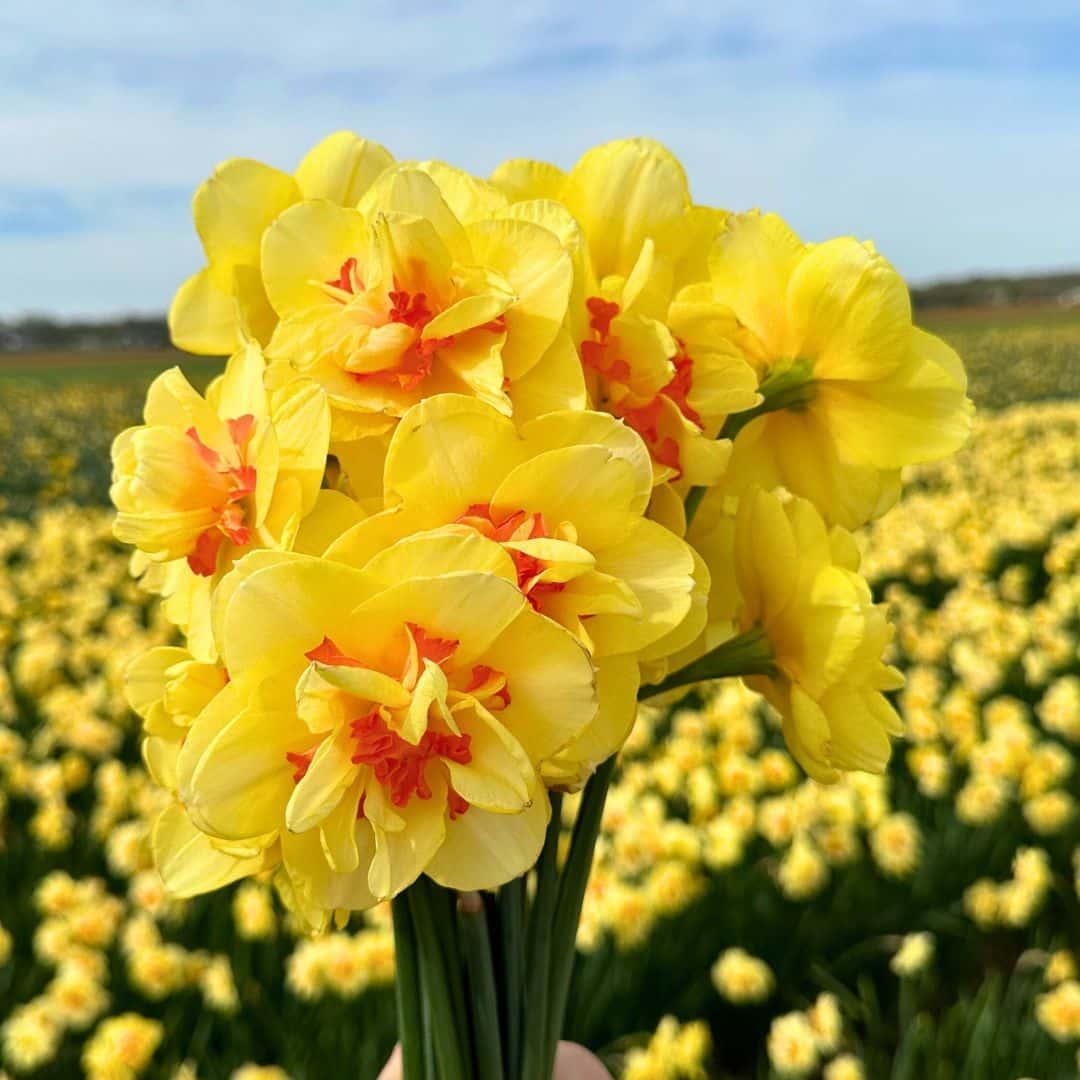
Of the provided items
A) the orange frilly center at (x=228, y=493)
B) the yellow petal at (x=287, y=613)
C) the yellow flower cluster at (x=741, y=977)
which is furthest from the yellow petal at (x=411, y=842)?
the yellow flower cluster at (x=741, y=977)

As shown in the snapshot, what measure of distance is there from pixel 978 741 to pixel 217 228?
9.09ft

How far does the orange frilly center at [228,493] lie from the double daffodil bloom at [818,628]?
0.39 m

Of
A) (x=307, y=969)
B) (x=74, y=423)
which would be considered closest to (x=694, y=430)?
(x=307, y=969)

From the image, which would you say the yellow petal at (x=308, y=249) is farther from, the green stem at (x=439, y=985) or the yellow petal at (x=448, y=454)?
the green stem at (x=439, y=985)

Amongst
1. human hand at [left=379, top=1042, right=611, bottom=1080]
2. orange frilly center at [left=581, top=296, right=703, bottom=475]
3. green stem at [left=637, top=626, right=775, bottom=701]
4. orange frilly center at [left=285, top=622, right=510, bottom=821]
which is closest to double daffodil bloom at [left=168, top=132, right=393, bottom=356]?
orange frilly center at [left=581, top=296, right=703, bottom=475]

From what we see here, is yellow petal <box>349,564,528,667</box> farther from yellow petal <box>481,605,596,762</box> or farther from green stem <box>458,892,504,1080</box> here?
green stem <box>458,892,504,1080</box>

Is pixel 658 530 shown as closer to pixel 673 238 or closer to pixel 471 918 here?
pixel 673 238

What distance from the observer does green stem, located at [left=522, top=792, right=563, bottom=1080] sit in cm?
94

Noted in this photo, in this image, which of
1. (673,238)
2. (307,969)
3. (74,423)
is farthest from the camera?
(74,423)

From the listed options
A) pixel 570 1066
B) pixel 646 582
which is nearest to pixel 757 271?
pixel 646 582

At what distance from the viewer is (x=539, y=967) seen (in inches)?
38.1

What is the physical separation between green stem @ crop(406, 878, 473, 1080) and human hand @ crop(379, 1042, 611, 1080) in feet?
1.04

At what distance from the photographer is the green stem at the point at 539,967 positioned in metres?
0.94

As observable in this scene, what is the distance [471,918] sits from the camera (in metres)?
0.90
